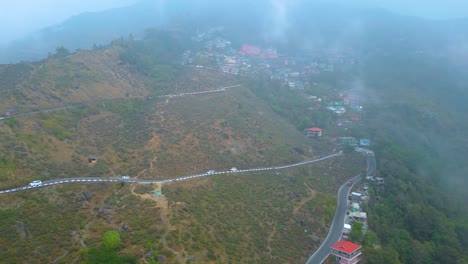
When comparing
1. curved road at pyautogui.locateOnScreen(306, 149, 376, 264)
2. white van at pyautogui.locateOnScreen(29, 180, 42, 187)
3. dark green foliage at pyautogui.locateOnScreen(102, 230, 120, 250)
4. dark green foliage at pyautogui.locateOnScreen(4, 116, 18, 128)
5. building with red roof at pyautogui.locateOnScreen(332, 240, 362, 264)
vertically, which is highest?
dark green foliage at pyautogui.locateOnScreen(4, 116, 18, 128)

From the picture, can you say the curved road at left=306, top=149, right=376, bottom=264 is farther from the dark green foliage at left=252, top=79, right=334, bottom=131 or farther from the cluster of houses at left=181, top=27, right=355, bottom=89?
the cluster of houses at left=181, top=27, right=355, bottom=89

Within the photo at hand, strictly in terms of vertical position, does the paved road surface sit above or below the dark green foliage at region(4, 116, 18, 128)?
below

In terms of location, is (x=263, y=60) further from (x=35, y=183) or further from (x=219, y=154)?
(x=35, y=183)

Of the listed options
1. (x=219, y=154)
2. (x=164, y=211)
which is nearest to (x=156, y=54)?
(x=219, y=154)

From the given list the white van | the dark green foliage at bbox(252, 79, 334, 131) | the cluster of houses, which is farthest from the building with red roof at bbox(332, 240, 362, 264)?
the cluster of houses

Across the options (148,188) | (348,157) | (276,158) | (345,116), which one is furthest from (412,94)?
(148,188)

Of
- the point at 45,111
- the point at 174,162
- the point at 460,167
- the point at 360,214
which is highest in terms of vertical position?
the point at 45,111

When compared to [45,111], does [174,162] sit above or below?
below

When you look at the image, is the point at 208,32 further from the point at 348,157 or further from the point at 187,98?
the point at 348,157
